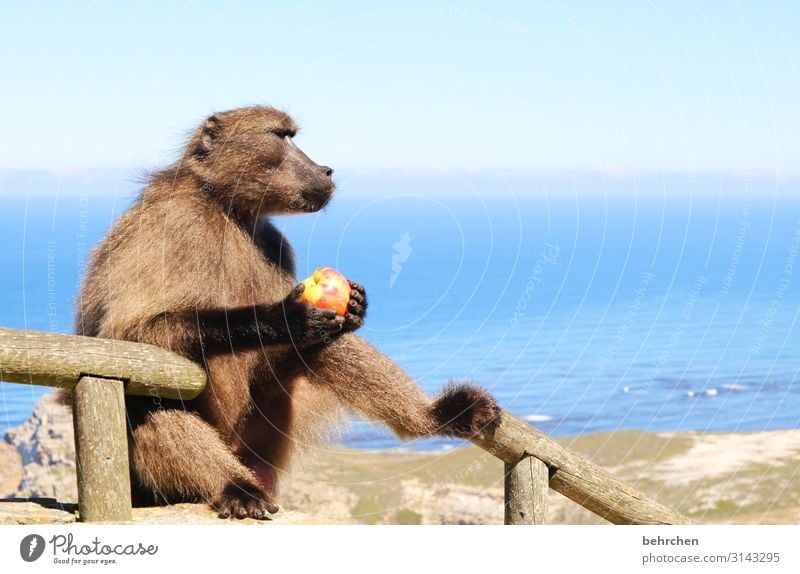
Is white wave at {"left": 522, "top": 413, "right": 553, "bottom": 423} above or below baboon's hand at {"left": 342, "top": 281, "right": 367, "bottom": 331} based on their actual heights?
above

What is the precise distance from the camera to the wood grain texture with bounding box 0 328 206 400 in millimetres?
4512

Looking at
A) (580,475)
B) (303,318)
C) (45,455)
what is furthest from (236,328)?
(45,455)

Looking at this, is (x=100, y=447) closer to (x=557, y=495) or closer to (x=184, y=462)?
(x=184, y=462)

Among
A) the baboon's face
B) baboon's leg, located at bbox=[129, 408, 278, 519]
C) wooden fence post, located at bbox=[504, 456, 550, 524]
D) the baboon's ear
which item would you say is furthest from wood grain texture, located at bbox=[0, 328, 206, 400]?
wooden fence post, located at bbox=[504, 456, 550, 524]

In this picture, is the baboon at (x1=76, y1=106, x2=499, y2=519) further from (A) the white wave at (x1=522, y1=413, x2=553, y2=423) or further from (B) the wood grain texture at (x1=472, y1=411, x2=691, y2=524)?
(A) the white wave at (x1=522, y1=413, x2=553, y2=423)

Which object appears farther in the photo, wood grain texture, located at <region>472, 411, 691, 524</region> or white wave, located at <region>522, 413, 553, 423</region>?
white wave, located at <region>522, 413, 553, 423</region>

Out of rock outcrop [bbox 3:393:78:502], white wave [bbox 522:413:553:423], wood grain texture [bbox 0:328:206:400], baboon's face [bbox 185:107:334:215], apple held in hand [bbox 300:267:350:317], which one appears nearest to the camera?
wood grain texture [bbox 0:328:206:400]

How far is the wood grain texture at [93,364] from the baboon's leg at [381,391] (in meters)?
0.91

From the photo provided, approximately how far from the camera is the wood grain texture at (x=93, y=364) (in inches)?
178

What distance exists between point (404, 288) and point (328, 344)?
23.6 metres

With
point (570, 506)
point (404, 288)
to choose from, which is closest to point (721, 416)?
point (404, 288)

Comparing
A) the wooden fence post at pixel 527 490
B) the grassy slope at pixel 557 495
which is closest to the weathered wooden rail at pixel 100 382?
the wooden fence post at pixel 527 490

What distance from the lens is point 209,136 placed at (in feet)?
20.3
